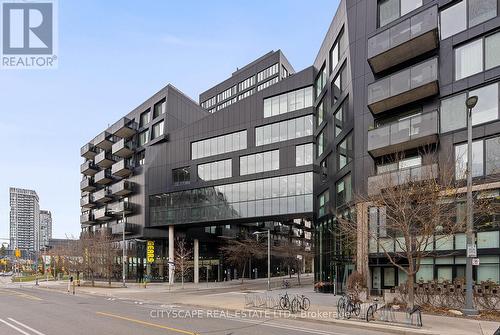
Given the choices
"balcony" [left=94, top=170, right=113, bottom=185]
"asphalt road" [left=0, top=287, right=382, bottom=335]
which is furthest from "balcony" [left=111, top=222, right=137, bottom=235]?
"asphalt road" [left=0, top=287, right=382, bottom=335]

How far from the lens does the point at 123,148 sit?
62750 mm

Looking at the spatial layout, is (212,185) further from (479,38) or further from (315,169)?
(479,38)

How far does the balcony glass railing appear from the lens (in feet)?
76.0

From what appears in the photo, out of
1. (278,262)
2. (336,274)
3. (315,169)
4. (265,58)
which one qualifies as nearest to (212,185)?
(315,169)

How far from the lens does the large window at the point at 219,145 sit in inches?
1852

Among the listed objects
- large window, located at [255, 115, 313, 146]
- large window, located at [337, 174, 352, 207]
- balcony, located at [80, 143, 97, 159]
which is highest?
balcony, located at [80, 143, 97, 159]

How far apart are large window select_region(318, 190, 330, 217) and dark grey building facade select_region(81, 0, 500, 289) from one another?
0.18 m

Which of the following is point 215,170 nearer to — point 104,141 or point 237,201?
point 237,201

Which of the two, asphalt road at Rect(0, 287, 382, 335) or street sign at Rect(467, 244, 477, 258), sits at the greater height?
street sign at Rect(467, 244, 477, 258)

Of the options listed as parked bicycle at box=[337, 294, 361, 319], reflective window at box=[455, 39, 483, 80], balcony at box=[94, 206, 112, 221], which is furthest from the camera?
balcony at box=[94, 206, 112, 221]

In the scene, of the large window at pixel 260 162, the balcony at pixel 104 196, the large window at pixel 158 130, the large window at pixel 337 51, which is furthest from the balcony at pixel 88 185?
the large window at pixel 337 51

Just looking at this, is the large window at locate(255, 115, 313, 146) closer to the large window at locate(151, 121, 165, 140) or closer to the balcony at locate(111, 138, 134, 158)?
the large window at locate(151, 121, 165, 140)

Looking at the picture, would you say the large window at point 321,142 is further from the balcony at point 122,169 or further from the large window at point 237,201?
the balcony at point 122,169

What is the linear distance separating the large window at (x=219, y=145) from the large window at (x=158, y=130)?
6.76 metres
